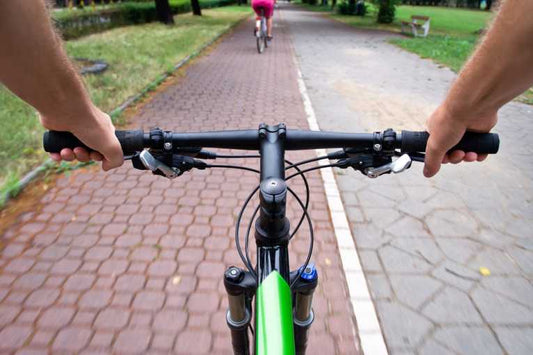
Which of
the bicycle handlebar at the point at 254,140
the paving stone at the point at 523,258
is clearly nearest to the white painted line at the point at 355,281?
the paving stone at the point at 523,258

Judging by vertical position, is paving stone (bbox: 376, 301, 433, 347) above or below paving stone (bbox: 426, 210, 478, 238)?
above

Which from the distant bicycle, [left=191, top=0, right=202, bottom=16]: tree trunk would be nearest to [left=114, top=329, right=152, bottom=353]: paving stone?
the distant bicycle

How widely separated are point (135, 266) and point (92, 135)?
2.42 meters

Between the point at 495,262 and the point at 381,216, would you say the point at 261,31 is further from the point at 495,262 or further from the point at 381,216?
the point at 495,262

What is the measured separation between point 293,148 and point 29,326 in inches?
103

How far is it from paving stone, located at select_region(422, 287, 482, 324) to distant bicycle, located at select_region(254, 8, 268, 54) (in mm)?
11858

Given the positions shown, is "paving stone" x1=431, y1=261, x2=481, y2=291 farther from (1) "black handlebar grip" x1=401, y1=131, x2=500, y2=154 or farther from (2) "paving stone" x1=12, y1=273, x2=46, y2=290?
(2) "paving stone" x1=12, y1=273, x2=46, y2=290

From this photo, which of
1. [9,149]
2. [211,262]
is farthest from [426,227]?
[9,149]

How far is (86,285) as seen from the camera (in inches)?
121

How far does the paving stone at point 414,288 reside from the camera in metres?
2.94

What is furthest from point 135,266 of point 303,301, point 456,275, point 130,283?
point 456,275

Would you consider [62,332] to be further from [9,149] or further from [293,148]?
[9,149]

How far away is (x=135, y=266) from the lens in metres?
3.29

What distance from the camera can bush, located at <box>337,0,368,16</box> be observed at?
3388 cm
